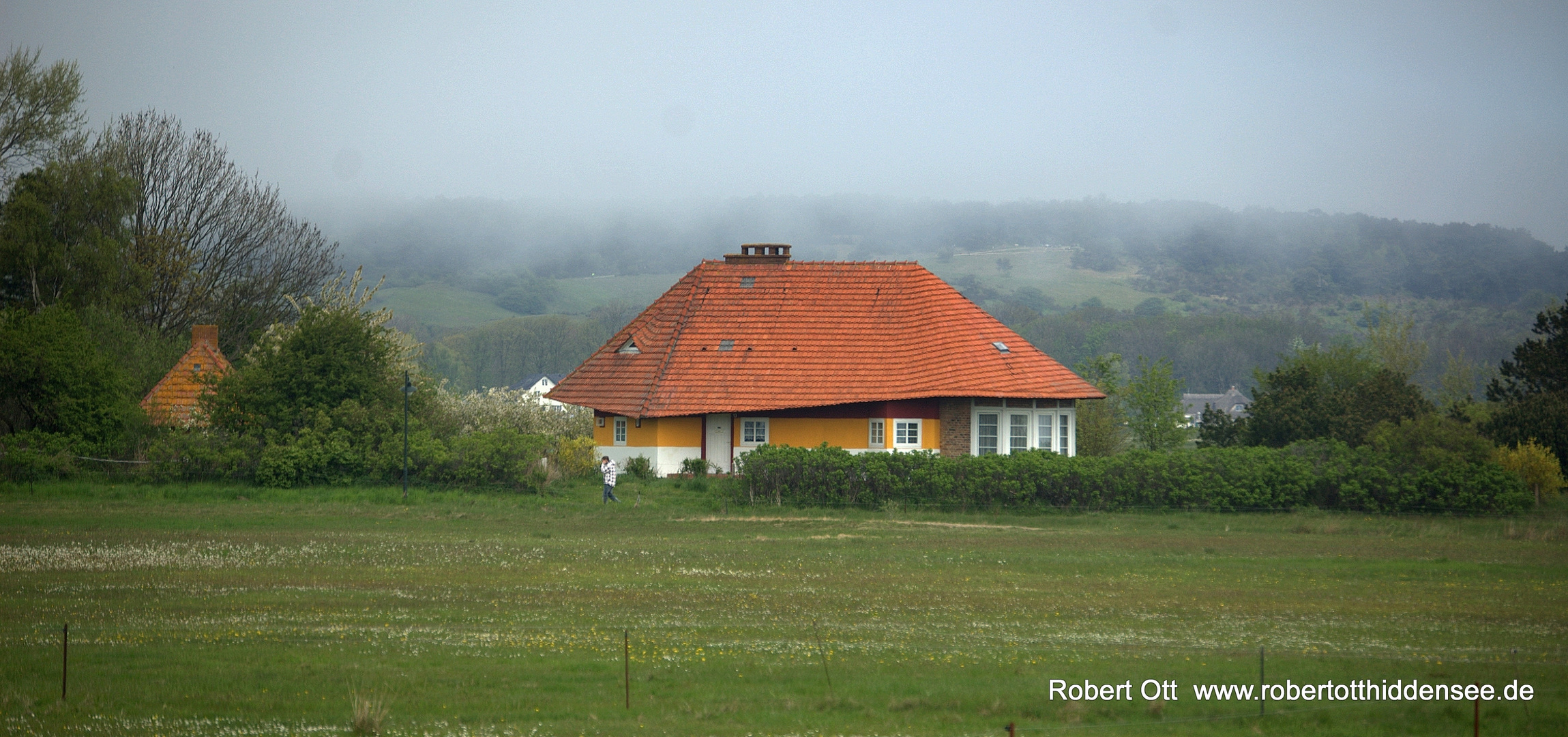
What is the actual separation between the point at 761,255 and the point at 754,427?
8.40 metres

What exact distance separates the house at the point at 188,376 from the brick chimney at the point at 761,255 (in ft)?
56.0

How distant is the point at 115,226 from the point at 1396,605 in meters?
47.1

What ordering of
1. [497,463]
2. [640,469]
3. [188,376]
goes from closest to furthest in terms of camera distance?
[497,463]
[640,469]
[188,376]

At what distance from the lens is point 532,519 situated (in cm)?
2641

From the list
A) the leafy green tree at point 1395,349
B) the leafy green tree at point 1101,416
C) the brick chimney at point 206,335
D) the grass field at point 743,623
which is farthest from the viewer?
the leafy green tree at point 1395,349

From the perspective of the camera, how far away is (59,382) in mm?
30375

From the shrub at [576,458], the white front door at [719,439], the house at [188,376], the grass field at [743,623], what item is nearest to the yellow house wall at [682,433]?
the white front door at [719,439]

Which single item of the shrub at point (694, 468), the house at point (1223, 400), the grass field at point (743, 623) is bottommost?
the grass field at point (743, 623)

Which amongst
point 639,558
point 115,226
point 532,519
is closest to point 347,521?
point 532,519

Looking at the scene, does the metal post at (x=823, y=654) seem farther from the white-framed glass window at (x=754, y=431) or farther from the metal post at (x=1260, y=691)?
the white-framed glass window at (x=754, y=431)

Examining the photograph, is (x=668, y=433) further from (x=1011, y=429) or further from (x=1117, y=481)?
(x=1117, y=481)

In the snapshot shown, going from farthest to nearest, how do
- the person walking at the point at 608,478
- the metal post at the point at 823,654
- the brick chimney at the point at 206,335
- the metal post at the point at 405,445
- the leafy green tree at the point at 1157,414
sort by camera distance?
the leafy green tree at the point at 1157,414 → the brick chimney at the point at 206,335 → the metal post at the point at 405,445 → the person walking at the point at 608,478 → the metal post at the point at 823,654

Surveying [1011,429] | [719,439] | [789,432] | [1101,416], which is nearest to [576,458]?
[719,439]

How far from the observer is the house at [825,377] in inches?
1372
